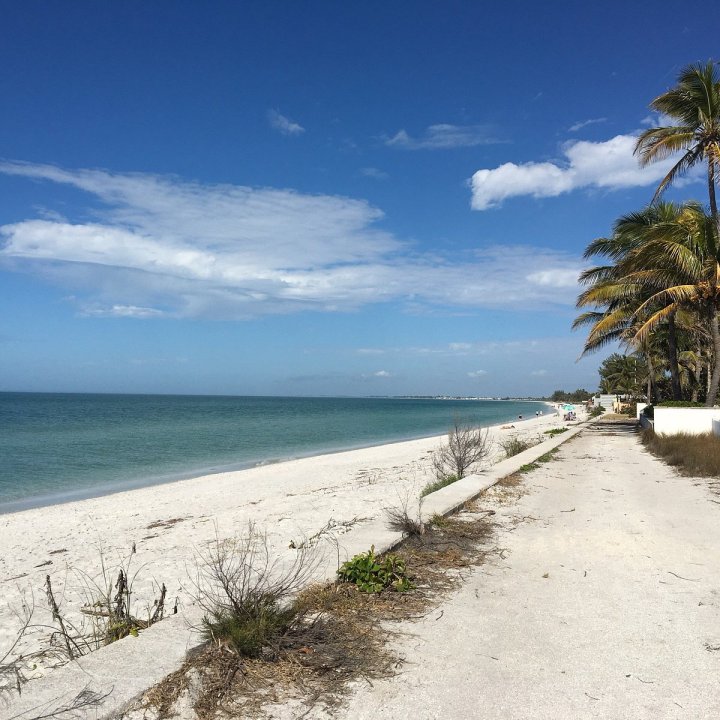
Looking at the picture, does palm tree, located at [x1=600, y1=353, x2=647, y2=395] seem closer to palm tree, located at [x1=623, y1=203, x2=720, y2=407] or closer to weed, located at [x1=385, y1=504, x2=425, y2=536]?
palm tree, located at [x1=623, y1=203, x2=720, y2=407]

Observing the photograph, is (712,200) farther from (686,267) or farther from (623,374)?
(623,374)

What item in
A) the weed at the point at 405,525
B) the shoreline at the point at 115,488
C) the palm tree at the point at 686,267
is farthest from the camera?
the palm tree at the point at 686,267

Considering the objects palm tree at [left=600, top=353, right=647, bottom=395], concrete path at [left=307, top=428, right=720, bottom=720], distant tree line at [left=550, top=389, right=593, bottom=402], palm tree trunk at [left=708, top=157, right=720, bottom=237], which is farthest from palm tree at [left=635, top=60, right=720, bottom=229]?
distant tree line at [left=550, top=389, right=593, bottom=402]

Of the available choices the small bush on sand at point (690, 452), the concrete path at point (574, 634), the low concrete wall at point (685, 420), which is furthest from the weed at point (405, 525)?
the low concrete wall at point (685, 420)

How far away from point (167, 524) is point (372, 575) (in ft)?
26.7

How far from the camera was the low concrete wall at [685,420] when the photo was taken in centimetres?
1806

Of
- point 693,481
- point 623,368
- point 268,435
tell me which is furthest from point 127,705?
point 623,368

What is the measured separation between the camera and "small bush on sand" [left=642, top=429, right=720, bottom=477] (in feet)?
39.7

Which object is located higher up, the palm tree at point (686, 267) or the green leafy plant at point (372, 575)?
the palm tree at point (686, 267)

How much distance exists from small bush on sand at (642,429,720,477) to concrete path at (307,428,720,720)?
5127 mm

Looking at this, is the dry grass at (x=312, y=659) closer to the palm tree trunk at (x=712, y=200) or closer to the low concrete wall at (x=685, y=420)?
the low concrete wall at (x=685, y=420)

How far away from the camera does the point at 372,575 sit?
4719 mm

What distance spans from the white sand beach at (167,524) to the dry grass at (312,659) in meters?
1.17

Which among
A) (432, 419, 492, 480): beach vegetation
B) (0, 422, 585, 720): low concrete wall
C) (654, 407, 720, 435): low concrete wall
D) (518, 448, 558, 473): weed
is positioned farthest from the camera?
(654, 407, 720, 435): low concrete wall
